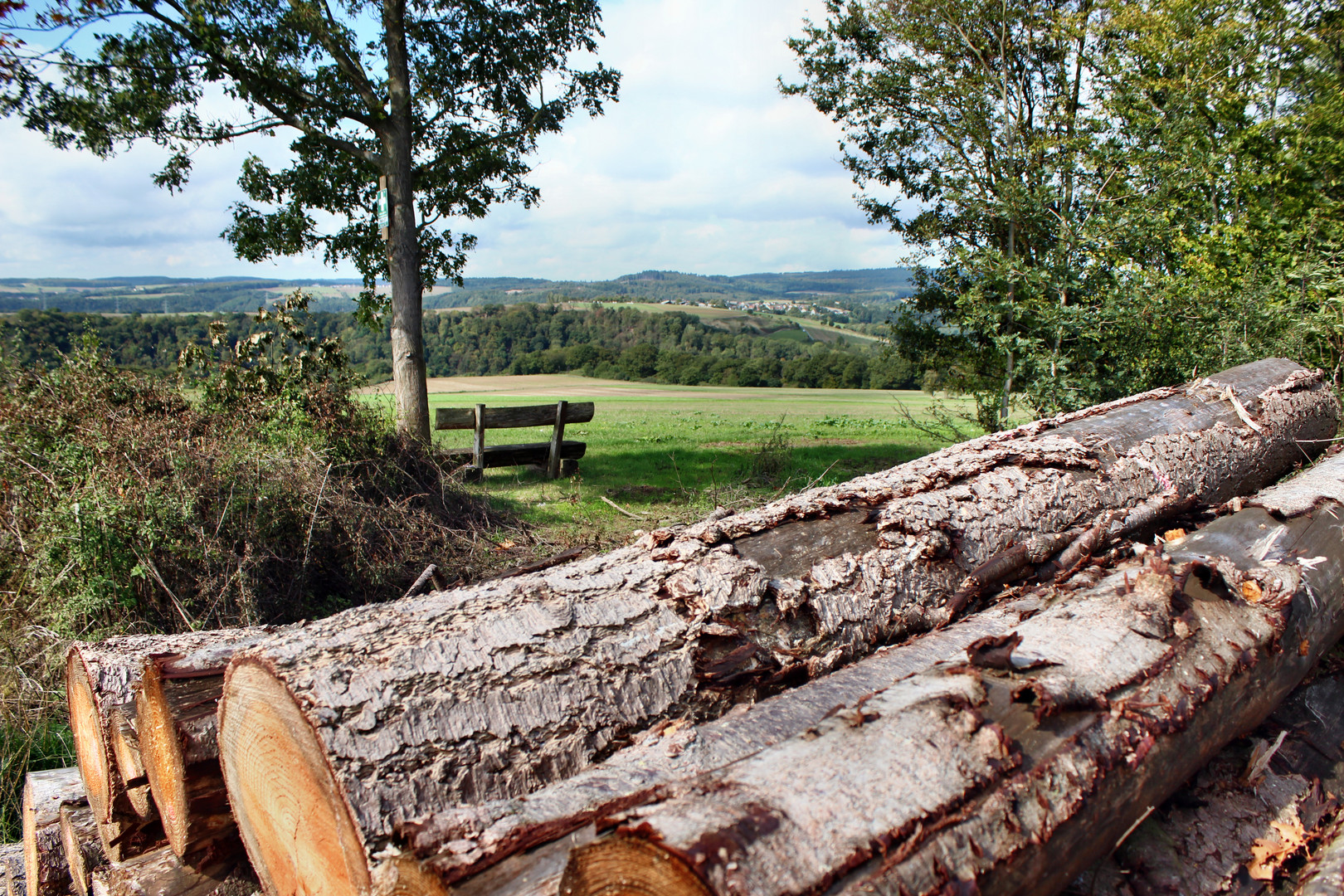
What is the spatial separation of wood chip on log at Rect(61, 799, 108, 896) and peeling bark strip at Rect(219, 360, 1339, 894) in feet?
3.10

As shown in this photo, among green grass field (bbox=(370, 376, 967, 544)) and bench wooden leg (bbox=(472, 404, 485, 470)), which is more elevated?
bench wooden leg (bbox=(472, 404, 485, 470))

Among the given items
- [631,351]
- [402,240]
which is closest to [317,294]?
[402,240]

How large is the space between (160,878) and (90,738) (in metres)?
0.68

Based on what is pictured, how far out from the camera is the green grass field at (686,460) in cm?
837

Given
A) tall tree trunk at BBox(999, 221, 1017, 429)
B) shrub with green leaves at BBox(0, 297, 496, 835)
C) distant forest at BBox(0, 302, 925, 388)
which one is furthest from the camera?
distant forest at BBox(0, 302, 925, 388)

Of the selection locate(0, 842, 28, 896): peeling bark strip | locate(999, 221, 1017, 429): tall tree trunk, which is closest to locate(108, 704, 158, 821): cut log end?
locate(0, 842, 28, 896): peeling bark strip

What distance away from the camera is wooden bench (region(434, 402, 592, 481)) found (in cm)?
1021

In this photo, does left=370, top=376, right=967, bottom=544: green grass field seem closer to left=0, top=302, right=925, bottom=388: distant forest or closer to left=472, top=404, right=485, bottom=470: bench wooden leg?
left=472, top=404, right=485, bottom=470: bench wooden leg

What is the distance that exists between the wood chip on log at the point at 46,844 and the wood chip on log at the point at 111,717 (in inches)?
5.3

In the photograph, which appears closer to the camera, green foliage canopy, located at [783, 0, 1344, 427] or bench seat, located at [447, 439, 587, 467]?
green foliage canopy, located at [783, 0, 1344, 427]

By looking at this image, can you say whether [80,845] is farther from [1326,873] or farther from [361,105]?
[361,105]

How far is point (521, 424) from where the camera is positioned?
419 inches

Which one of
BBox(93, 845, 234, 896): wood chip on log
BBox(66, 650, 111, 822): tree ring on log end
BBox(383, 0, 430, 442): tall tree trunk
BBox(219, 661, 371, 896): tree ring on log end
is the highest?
BBox(383, 0, 430, 442): tall tree trunk

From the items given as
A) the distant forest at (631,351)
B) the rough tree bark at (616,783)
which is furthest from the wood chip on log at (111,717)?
the distant forest at (631,351)
